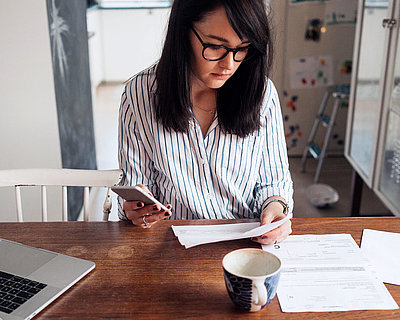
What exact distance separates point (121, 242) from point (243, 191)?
43cm

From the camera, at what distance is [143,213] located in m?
1.18

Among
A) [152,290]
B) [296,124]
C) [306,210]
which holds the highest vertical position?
[152,290]

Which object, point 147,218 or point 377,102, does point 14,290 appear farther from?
point 377,102

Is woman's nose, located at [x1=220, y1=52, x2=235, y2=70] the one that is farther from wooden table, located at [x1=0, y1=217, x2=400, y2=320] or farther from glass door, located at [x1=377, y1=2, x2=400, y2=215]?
glass door, located at [x1=377, y1=2, x2=400, y2=215]

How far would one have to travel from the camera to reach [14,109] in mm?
2113

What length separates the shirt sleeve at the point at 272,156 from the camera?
1375 millimetres

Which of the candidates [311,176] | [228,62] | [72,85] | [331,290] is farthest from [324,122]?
[331,290]

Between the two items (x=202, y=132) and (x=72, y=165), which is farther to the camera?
(x=72, y=165)

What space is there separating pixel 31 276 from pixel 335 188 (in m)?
2.75

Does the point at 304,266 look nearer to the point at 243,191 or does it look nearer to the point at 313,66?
the point at 243,191

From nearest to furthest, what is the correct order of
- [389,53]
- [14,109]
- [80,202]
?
[14,109] → [389,53] → [80,202]

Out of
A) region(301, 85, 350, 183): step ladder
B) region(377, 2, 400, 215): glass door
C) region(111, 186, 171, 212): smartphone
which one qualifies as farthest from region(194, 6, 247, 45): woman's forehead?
region(301, 85, 350, 183): step ladder

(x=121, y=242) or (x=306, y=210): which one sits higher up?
(x=121, y=242)

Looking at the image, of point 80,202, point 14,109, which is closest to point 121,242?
point 14,109
